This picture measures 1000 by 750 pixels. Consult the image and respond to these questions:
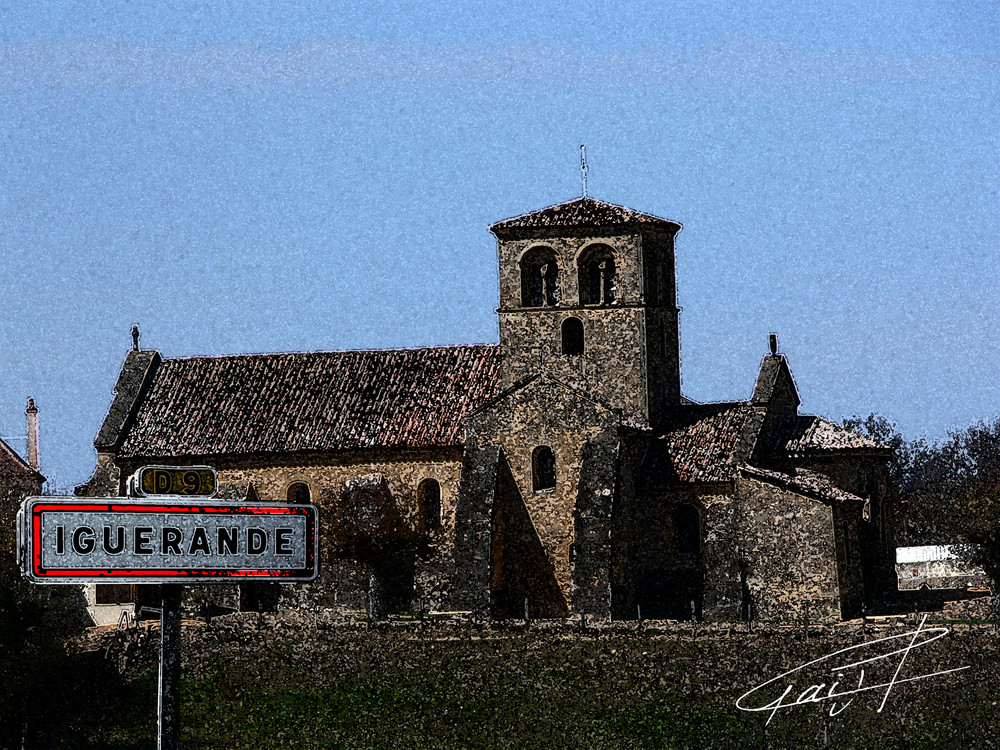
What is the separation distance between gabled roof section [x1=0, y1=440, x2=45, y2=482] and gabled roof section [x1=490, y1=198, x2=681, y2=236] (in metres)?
25.1

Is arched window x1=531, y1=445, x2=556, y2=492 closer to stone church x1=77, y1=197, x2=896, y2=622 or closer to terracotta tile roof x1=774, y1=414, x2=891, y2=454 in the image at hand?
stone church x1=77, y1=197, x2=896, y2=622

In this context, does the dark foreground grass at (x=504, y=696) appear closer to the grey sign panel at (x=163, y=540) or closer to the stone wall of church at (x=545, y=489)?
the stone wall of church at (x=545, y=489)

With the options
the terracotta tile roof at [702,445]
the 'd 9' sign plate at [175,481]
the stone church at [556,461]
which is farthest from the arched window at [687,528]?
the 'd 9' sign plate at [175,481]

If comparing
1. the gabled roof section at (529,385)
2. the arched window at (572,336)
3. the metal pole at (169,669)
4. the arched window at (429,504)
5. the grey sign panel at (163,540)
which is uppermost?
the arched window at (572,336)

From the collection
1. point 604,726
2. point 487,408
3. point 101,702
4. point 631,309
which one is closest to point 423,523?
Answer: point 487,408

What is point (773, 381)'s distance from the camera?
192ft

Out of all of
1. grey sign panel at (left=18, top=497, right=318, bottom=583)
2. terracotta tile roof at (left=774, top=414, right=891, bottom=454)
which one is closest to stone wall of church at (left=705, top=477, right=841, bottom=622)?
terracotta tile roof at (left=774, top=414, right=891, bottom=454)

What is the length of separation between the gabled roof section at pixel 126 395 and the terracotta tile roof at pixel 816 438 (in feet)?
75.8

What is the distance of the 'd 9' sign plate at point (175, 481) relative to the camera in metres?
15.7

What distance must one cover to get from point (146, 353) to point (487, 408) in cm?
1463

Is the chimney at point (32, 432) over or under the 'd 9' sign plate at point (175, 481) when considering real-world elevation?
over

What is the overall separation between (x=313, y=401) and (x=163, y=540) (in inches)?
1822

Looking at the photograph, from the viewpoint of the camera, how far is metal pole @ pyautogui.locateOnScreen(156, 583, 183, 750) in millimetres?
15672

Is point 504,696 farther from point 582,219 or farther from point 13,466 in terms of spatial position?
point 13,466
